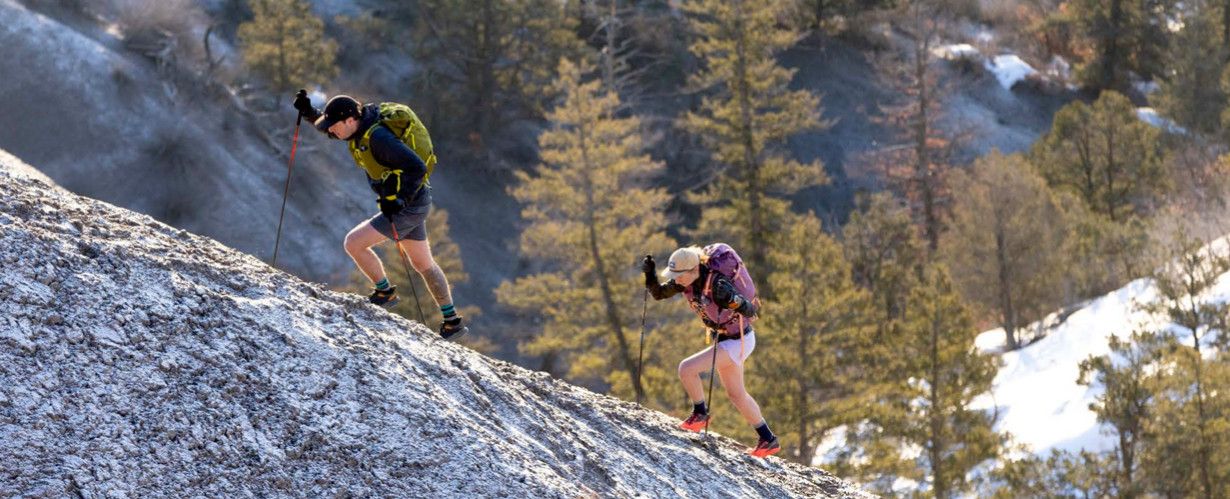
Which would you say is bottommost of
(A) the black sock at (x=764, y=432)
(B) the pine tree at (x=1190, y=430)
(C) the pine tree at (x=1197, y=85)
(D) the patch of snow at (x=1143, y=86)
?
(A) the black sock at (x=764, y=432)

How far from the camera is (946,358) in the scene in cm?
2444

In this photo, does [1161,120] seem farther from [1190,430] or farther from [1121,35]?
[1190,430]

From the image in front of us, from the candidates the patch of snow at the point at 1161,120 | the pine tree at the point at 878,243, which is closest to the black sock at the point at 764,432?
the pine tree at the point at 878,243

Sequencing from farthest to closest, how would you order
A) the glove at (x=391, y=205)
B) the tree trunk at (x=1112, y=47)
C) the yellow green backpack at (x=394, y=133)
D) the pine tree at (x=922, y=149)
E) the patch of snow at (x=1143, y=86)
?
the patch of snow at (x=1143, y=86) → the tree trunk at (x=1112, y=47) → the pine tree at (x=922, y=149) → the yellow green backpack at (x=394, y=133) → the glove at (x=391, y=205)

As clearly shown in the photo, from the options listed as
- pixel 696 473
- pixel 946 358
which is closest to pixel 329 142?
pixel 946 358

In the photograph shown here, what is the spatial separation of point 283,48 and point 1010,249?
2538 centimetres

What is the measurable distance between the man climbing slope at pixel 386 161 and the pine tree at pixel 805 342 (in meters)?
16.1

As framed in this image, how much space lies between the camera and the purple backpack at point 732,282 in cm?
786

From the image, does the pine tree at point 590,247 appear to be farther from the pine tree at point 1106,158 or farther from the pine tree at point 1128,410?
the pine tree at point 1106,158

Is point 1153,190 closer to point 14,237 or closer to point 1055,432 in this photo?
point 1055,432

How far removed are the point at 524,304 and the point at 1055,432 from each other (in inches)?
535

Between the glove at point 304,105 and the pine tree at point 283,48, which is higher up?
the pine tree at point 283,48

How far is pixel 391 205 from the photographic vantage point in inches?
281

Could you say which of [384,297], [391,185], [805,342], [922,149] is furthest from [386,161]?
[922,149]
